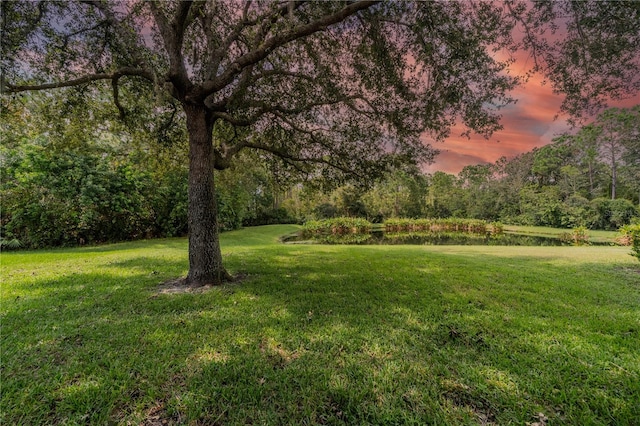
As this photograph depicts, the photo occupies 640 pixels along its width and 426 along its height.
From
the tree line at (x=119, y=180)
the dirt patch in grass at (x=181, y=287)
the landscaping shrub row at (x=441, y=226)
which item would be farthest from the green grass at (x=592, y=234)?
the dirt patch in grass at (x=181, y=287)

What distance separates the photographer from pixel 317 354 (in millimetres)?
2801

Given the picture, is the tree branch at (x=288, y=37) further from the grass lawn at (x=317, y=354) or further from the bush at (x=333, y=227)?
the bush at (x=333, y=227)

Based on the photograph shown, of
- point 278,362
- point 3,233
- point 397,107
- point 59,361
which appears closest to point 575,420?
point 278,362

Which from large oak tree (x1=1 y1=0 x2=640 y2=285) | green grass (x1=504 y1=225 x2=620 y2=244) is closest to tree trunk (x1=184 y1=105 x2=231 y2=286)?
large oak tree (x1=1 y1=0 x2=640 y2=285)

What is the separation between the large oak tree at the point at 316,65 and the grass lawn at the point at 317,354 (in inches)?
79.3

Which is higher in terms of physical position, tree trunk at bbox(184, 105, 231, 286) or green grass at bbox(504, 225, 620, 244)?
tree trunk at bbox(184, 105, 231, 286)

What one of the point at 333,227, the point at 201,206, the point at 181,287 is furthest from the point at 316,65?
the point at 333,227

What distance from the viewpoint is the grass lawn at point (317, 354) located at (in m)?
2.06

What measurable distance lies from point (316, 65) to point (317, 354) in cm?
609

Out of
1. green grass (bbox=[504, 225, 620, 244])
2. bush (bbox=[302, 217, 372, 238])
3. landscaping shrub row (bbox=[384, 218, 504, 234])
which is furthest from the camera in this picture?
landscaping shrub row (bbox=[384, 218, 504, 234])

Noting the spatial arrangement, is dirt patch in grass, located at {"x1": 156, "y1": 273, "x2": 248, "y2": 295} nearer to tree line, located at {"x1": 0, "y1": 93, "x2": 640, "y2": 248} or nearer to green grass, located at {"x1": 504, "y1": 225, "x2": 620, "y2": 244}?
tree line, located at {"x1": 0, "y1": 93, "x2": 640, "y2": 248}

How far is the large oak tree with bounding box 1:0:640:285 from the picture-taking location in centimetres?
457

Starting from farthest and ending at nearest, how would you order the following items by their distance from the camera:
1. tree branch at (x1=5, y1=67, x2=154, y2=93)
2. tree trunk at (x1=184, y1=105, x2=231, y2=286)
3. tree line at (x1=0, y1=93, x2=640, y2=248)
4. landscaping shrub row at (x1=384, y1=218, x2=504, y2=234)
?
landscaping shrub row at (x1=384, y1=218, x2=504, y2=234) < tree line at (x1=0, y1=93, x2=640, y2=248) < tree trunk at (x1=184, y1=105, x2=231, y2=286) < tree branch at (x1=5, y1=67, x2=154, y2=93)

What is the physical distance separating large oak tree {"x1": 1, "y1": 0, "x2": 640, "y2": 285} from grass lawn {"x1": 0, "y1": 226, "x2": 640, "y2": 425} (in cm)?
202
